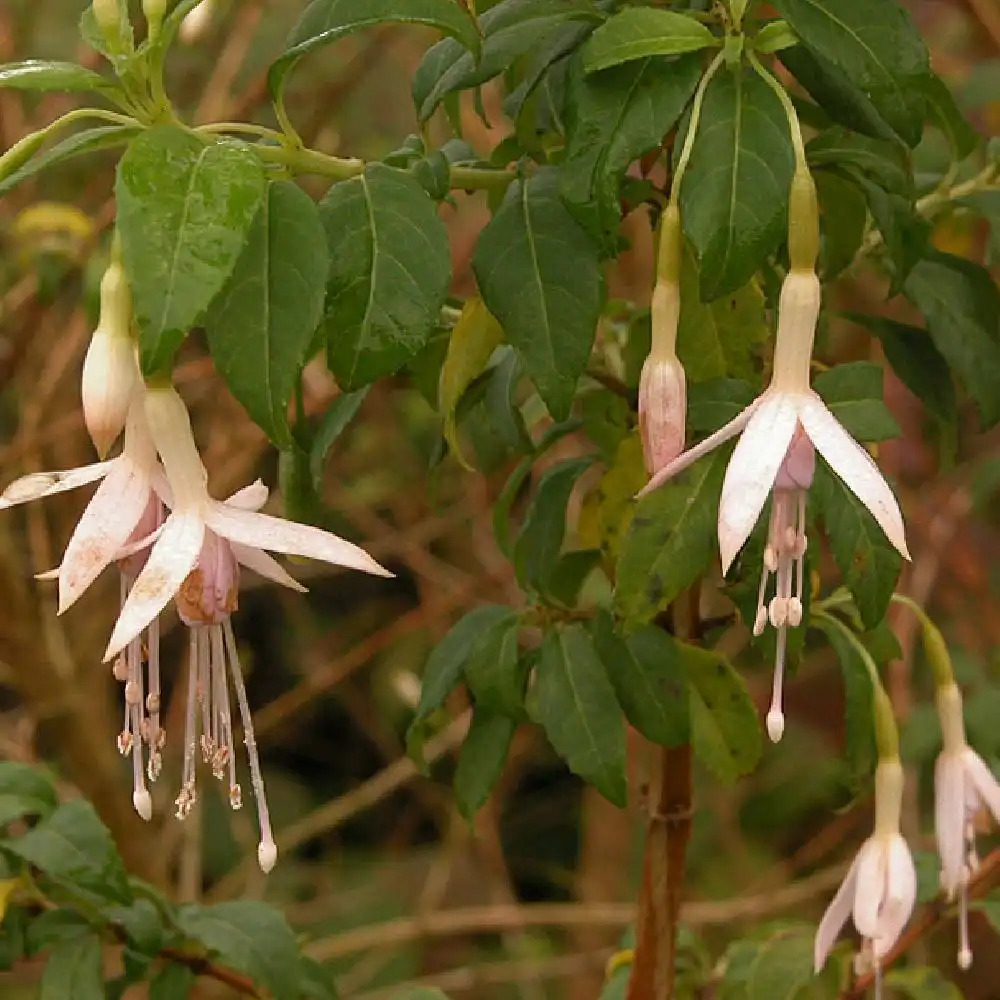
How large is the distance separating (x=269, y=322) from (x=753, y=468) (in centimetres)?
20

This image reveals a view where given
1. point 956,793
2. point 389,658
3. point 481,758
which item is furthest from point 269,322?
point 389,658

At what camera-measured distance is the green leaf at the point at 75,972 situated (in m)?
0.82

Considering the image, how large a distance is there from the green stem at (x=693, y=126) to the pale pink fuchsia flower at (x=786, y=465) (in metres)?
0.07

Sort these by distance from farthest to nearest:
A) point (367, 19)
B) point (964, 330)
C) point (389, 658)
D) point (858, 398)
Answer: point (389, 658) → point (964, 330) → point (858, 398) → point (367, 19)

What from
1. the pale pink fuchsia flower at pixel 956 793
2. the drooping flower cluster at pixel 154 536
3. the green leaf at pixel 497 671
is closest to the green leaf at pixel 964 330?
the pale pink fuchsia flower at pixel 956 793

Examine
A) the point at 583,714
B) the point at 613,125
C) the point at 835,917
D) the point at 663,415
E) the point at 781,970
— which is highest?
the point at 613,125

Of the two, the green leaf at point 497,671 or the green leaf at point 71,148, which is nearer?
the green leaf at point 71,148

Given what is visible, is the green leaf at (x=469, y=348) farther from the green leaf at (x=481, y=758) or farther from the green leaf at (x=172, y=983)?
the green leaf at (x=172, y=983)

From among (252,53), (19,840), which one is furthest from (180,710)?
(19,840)

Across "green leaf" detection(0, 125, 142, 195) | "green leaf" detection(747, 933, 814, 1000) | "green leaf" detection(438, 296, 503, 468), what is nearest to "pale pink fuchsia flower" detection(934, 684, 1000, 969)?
"green leaf" detection(747, 933, 814, 1000)

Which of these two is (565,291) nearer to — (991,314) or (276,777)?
(991,314)

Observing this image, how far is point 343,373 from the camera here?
565mm

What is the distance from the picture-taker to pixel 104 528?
22.3 inches

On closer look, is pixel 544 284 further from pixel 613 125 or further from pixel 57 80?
pixel 57 80
